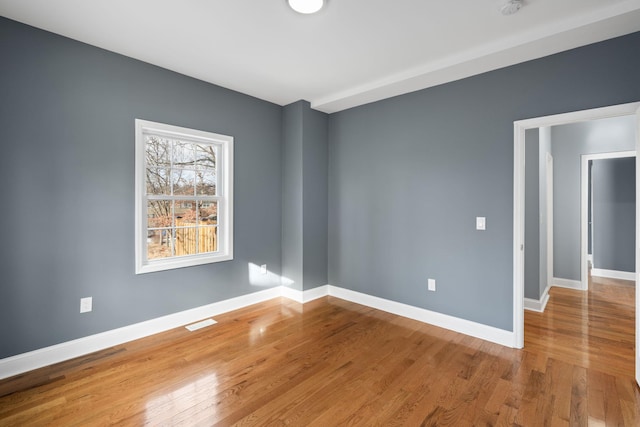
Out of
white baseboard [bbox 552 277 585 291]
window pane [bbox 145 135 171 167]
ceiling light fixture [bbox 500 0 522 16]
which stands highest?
ceiling light fixture [bbox 500 0 522 16]

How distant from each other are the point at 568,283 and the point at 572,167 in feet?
5.85

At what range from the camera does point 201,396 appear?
83.3 inches

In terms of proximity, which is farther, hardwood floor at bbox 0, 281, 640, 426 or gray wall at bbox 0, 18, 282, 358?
gray wall at bbox 0, 18, 282, 358

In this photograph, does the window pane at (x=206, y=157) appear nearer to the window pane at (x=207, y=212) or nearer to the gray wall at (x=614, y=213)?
the window pane at (x=207, y=212)

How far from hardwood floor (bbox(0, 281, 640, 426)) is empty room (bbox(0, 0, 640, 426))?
20 mm

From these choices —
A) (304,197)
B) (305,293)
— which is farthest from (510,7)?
(305,293)

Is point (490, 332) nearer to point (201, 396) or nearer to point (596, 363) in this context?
point (596, 363)

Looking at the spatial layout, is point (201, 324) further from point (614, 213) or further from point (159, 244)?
point (614, 213)

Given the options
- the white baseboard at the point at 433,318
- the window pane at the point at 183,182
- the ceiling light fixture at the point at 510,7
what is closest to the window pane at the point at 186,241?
the window pane at the point at 183,182

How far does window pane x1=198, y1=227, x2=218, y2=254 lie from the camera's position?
3590 millimetres

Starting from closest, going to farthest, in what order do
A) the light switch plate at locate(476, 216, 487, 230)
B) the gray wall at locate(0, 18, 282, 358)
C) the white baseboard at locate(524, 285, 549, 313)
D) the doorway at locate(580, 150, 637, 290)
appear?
the gray wall at locate(0, 18, 282, 358), the light switch plate at locate(476, 216, 487, 230), the white baseboard at locate(524, 285, 549, 313), the doorway at locate(580, 150, 637, 290)

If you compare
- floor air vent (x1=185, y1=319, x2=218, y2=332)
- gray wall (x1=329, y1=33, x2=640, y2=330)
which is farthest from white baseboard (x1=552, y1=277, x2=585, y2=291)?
floor air vent (x1=185, y1=319, x2=218, y2=332)

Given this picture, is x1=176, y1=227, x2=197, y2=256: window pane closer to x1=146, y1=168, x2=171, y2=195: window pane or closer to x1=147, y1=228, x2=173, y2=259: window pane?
x1=147, y1=228, x2=173, y2=259: window pane

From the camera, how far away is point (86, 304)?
2.68 meters
